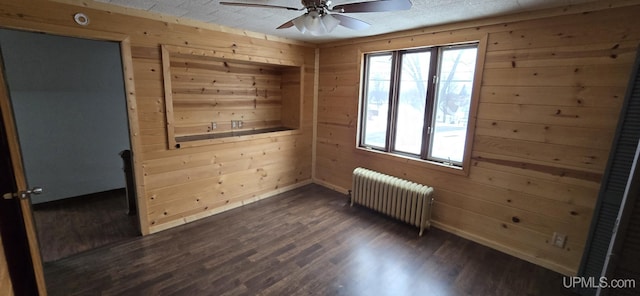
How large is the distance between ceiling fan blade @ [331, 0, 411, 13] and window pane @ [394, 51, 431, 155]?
5.45ft

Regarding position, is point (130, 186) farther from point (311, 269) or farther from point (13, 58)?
point (311, 269)

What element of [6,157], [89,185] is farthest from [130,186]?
[6,157]

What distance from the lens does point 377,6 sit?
1725mm

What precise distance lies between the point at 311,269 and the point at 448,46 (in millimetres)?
2698

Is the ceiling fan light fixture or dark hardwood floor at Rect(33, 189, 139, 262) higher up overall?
the ceiling fan light fixture

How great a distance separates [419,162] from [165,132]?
291cm

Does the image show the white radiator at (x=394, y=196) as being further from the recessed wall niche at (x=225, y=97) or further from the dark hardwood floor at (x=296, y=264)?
the recessed wall niche at (x=225, y=97)

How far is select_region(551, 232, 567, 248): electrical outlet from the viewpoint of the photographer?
244 centimetres

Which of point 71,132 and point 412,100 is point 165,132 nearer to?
point 71,132

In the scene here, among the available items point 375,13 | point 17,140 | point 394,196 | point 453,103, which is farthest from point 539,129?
point 17,140

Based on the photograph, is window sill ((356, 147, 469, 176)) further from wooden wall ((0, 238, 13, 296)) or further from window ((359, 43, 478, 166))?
wooden wall ((0, 238, 13, 296))

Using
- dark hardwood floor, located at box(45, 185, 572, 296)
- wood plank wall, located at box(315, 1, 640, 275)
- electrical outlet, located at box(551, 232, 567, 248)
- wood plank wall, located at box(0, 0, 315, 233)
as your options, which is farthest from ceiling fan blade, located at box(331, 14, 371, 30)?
electrical outlet, located at box(551, 232, 567, 248)

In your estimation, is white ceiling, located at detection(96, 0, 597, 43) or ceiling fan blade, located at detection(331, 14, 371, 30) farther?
white ceiling, located at detection(96, 0, 597, 43)

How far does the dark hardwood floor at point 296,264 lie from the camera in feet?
7.31
